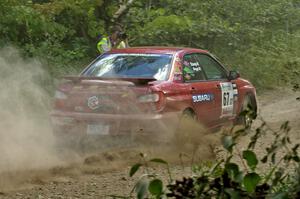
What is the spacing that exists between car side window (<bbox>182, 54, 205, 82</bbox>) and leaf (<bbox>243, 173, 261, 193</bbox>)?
6278mm

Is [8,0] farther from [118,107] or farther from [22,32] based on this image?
[118,107]

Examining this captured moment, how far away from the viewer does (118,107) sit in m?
7.62

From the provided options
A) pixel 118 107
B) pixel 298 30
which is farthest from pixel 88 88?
pixel 298 30

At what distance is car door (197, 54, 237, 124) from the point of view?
9219 mm

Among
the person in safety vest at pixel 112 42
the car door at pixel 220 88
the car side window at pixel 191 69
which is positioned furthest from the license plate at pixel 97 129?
the person in safety vest at pixel 112 42

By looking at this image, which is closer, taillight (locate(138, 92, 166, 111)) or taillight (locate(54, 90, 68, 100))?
taillight (locate(138, 92, 166, 111))

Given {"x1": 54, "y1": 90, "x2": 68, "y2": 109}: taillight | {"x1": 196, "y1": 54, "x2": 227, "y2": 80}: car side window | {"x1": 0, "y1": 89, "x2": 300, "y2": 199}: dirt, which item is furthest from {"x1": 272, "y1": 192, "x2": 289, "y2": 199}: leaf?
{"x1": 196, "y1": 54, "x2": 227, "y2": 80}: car side window

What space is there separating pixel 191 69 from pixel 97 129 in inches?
78.8

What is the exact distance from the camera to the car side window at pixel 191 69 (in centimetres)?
871

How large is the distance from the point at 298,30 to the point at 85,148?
15475mm

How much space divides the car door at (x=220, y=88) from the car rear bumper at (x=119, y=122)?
1.45 m

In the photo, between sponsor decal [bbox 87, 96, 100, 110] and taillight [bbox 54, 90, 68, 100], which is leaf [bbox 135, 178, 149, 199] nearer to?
sponsor decal [bbox 87, 96, 100, 110]

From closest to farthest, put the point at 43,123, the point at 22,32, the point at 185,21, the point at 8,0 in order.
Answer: the point at 43,123
the point at 8,0
the point at 22,32
the point at 185,21

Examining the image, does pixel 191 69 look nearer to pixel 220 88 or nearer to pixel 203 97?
pixel 203 97
